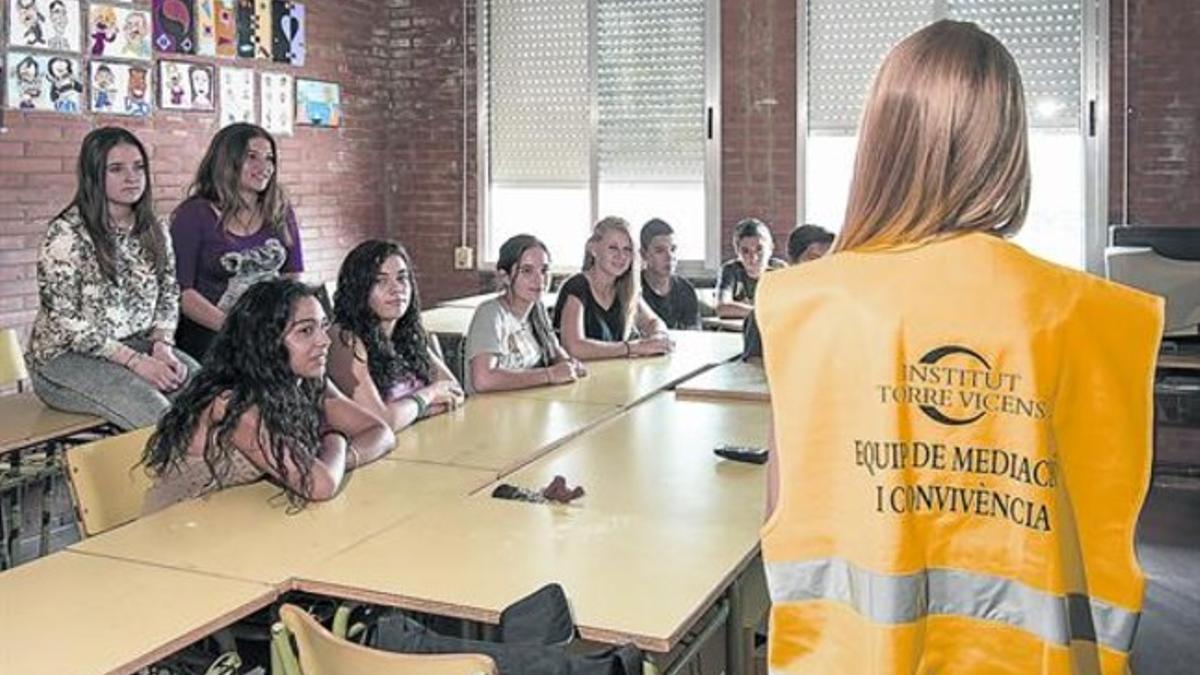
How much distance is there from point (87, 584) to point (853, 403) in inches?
56.3

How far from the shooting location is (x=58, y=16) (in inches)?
181

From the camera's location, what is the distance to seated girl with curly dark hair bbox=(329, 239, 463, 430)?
323 cm

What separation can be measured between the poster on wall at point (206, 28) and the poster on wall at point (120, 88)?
0.37 metres

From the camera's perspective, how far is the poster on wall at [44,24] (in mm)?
4410

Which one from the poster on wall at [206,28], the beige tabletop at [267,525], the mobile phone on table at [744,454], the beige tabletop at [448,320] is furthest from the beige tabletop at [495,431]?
the poster on wall at [206,28]

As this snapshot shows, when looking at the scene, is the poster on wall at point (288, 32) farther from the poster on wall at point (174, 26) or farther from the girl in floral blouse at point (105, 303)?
the girl in floral blouse at point (105, 303)

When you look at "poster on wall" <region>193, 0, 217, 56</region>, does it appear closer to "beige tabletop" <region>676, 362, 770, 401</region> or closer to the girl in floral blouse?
the girl in floral blouse

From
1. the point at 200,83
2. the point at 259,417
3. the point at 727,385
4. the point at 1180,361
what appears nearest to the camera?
the point at 259,417

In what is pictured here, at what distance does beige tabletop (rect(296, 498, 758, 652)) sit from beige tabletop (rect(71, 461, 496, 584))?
82mm

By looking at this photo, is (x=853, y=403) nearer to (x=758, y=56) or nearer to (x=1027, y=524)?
(x=1027, y=524)

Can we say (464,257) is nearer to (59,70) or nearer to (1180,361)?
(59,70)

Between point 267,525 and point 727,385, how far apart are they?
5.75ft

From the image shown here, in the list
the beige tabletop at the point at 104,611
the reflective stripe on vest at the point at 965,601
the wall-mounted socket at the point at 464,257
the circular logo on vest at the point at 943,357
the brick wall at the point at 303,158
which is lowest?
the beige tabletop at the point at 104,611

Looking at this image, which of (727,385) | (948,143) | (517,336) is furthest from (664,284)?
(948,143)
